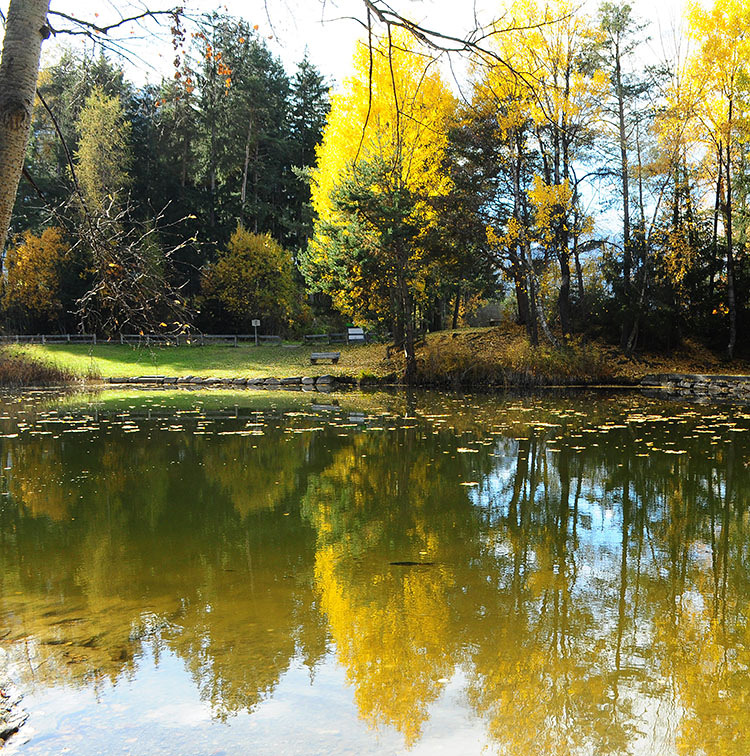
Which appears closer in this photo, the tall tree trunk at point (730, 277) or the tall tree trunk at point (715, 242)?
the tall tree trunk at point (730, 277)

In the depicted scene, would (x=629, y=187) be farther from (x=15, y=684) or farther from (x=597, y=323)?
(x=15, y=684)

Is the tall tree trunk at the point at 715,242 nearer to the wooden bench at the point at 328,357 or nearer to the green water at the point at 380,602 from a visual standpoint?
the wooden bench at the point at 328,357

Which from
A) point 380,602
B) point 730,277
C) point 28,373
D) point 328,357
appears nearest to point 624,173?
point 730,277

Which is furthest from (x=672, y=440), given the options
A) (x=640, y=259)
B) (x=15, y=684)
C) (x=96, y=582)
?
(x=640, y=259)

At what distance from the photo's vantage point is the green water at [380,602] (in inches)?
104

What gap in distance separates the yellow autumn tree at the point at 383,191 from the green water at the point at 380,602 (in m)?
11.0

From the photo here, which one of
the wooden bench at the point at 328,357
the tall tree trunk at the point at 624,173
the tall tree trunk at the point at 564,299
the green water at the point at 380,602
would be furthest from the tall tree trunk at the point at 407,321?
the green water at the point at 380,602

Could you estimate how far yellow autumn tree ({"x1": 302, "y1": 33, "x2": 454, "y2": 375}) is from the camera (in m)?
18.0

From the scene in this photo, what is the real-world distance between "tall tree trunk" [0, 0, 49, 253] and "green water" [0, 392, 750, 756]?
79.4 inches

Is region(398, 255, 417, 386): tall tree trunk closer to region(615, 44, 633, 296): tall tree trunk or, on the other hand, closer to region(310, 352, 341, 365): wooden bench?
region(310, 352, 341, 365): wooden bench

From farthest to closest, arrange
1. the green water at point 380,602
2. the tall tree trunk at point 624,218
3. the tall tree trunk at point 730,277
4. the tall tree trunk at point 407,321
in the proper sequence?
the tall tree trunk at point 624,218
the tall tree trunk at point 407,321
the tall tree trunk at point 730,277
the green water at point 380,602

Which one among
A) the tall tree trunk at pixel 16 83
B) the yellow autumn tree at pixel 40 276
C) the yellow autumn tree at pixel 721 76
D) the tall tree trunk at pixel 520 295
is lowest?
the tall tree trunk at pixel 16 83

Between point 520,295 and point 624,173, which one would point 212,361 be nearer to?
point 520,295

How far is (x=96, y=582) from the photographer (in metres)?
4.27
